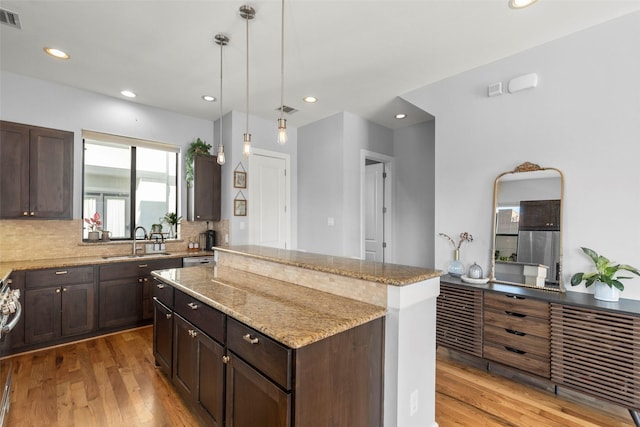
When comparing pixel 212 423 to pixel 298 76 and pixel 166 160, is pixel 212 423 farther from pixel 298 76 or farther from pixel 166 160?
pixel 166 160

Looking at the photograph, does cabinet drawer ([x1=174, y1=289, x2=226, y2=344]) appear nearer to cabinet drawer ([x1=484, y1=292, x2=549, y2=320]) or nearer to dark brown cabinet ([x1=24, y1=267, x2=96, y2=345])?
dark brown cabinet ([x1=24, y1=267, x2=96, y2=345])

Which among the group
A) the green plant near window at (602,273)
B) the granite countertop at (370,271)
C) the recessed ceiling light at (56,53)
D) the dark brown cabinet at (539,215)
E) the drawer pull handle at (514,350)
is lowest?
the drawer pull handle at (514,350)

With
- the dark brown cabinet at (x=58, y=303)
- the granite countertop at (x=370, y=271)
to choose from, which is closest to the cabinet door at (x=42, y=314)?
the dark brown cabinet at (x=58, y=303)

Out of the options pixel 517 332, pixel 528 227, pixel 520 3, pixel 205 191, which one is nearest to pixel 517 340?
pixel 517 332

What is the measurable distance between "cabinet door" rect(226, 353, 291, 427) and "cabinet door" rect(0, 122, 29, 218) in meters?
3.17

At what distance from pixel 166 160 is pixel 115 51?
1.95 meters

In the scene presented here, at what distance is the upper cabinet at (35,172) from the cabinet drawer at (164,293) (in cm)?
181

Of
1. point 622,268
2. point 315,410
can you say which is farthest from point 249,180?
point 622,268

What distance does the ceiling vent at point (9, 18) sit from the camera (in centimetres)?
229

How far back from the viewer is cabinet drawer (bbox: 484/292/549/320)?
239cm

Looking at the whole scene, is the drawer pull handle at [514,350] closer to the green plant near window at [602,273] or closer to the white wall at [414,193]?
the green plant near window at [602,273]

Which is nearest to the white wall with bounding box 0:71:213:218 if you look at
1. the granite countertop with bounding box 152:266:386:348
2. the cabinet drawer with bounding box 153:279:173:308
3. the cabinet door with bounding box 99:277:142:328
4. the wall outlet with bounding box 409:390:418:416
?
the cabinet door with bounding box 99:277:142:328

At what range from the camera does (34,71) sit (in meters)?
3.27

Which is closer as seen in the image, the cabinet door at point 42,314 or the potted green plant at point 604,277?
the potted green plant at point 604,277
